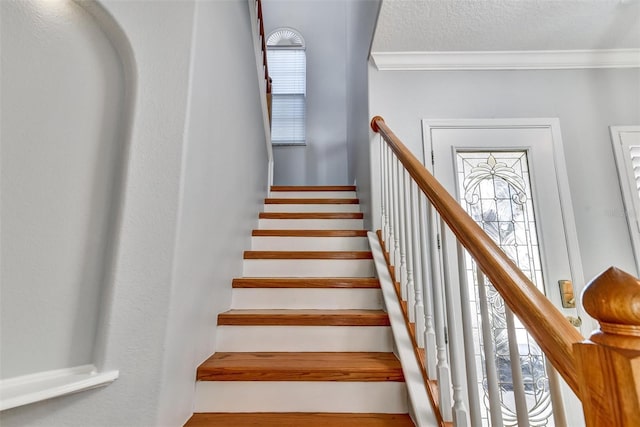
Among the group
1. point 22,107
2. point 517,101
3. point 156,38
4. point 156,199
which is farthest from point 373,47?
point 22,107

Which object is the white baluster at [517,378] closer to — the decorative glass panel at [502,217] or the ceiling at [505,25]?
the decorative glass panel at [502,217]

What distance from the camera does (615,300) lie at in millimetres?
362

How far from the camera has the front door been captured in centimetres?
182

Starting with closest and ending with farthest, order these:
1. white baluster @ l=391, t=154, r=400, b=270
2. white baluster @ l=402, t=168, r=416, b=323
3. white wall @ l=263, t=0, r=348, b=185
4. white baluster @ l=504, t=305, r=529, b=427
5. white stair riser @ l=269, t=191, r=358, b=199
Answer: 1. white baluster @ l=504, t=305, r=529, b=427
2. white baluster @ l=402, t=168, r=416, b=323
3. white baluster @ l=391, t=154, r=400, b=270
4. white stair riser @ l=269, t=191, r=358, b=199
5. white wall @ l=263, t=0, r=348, b=185

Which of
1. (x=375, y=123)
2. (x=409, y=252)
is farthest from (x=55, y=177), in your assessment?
(x=375, y=123)

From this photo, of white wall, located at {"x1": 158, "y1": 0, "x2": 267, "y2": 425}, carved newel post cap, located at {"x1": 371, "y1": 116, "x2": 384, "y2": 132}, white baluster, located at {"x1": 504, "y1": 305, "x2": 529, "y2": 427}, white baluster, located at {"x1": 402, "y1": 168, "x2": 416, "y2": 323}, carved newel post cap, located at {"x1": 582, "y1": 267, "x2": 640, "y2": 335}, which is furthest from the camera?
carved newel post cap, located at {"x1": 371, "y1": 116, "x2": 384, "y2": 132}

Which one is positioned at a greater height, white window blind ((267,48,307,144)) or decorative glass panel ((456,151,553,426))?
→ white window blind ((267,48,307,144))

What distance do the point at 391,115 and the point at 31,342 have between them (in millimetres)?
2119

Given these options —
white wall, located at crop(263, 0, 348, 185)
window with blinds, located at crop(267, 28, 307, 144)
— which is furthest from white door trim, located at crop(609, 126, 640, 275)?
window with blinds, located at crop(267, 28, 307, 144)

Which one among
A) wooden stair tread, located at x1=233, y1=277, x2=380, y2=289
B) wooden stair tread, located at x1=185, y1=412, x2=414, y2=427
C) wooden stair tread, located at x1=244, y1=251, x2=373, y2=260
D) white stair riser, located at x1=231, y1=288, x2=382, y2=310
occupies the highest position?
wooden stair tread, located at x1=244, y1=251, x2=373, y2=260

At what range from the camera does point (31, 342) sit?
69cm

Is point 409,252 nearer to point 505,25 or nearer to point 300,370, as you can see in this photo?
point 300,370

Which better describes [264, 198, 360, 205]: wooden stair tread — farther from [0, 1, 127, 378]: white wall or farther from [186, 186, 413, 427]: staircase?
[0, 1, 127, 378]: white wall

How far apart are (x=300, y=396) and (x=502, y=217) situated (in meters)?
1.61
